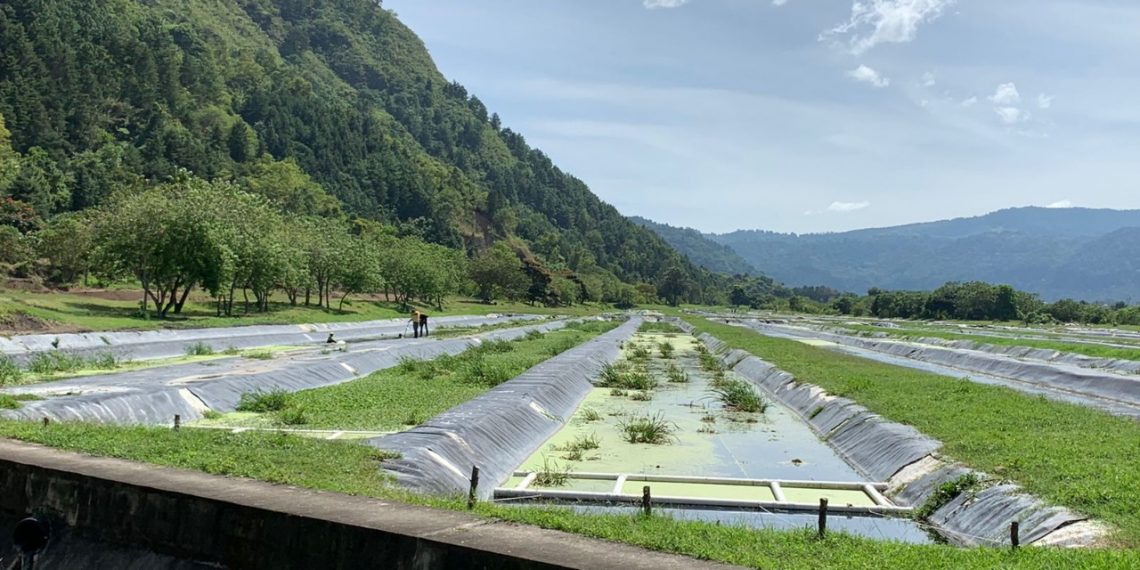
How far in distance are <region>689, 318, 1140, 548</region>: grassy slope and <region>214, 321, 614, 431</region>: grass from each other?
1023 cm

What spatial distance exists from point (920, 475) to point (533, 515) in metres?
7.82

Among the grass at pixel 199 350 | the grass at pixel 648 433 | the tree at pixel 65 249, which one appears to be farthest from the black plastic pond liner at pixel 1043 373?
the tree at pixel 65 249

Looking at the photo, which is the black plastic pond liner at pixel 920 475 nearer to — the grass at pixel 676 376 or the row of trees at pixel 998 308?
the grass at pixel 676 376

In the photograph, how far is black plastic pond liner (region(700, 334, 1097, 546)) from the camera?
9.50 metres

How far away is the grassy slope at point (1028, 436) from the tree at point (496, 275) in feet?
269

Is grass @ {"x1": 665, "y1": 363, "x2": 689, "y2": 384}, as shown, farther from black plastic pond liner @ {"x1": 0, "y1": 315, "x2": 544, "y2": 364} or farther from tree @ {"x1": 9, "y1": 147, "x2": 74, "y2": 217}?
tree @ {"x1": 9, "y1": 147, "x2": 74, "y2": 217}

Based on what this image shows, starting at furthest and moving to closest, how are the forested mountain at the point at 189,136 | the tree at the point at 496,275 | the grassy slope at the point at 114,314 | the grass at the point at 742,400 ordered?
the tree at the point at 496,275
the forested mountain at the point at 189,136
the grassy slope at the point at 114,314
the grass at the point at 742,400

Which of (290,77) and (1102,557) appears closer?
(1102,557)

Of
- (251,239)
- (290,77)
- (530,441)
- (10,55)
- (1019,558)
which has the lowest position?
(530,441)

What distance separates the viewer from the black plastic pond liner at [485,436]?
37.9 feet

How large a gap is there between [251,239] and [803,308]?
13629 cm

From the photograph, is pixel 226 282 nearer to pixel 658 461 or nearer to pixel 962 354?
pixel 658 461

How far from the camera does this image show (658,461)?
1498 cm

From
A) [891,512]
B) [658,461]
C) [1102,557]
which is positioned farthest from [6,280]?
[1102,557]
